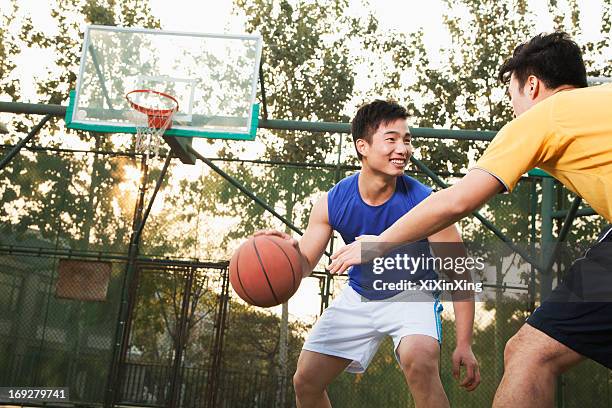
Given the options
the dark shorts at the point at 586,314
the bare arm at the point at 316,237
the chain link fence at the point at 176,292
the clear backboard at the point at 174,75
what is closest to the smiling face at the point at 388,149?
the bare arm at the point at 316,237

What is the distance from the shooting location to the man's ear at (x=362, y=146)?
388 cm

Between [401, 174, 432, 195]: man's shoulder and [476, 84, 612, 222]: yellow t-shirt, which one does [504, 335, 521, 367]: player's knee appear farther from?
[401, 174, 432, 195]: man's shoulder

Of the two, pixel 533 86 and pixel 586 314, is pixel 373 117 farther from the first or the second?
pixel 586 314

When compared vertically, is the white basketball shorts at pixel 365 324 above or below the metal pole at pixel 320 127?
below

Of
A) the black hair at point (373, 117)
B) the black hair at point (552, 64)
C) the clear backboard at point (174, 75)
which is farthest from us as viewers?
the clear backboard at point (174, 75)

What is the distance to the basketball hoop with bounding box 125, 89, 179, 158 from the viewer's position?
24.8ft

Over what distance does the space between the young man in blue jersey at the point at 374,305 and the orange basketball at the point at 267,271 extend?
102mm

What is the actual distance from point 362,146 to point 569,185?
1.75 metres

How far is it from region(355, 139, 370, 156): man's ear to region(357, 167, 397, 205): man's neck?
0.10m

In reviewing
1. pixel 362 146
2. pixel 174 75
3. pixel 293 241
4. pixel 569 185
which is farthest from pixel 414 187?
pixel 174 75

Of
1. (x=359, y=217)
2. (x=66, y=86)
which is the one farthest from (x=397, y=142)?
(x=66, y=86)

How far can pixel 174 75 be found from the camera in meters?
7.99

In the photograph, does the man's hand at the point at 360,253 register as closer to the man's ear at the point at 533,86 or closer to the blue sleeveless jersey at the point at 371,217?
the man's ear at the point at 533,86

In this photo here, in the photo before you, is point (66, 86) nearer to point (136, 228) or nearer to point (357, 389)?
point (136, 228)
